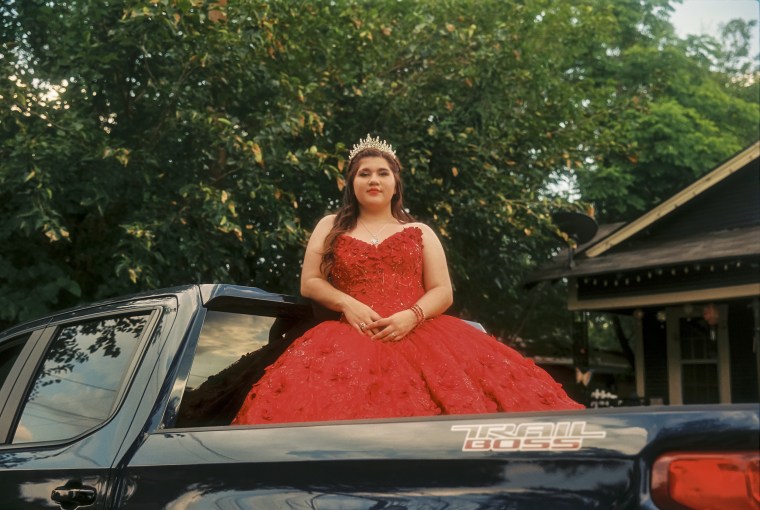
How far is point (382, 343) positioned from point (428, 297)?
1.17 ft

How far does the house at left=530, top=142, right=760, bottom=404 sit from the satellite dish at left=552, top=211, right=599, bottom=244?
0.49 meters

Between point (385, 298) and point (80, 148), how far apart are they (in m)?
6.05

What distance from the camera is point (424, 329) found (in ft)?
10.5

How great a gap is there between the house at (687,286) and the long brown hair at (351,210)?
32.3 ft

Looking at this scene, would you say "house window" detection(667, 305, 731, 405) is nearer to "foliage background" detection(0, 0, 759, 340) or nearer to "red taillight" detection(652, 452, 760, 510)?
"foliage background" detection(0, 0, 759, 340)

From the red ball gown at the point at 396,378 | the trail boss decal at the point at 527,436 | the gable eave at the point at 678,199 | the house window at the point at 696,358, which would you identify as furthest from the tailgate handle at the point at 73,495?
the gable eave at the point at 678,199

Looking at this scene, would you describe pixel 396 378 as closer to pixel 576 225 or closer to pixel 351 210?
pixel 351 210

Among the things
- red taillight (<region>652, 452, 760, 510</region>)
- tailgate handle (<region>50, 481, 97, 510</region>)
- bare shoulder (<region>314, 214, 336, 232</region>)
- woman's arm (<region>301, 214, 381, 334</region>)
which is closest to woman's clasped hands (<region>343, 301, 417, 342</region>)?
woman's arm (<region>301, 214, 381, 334</region>)

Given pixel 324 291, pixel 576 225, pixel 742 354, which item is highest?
pixel 324 291

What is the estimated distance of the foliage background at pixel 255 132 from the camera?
8523mm

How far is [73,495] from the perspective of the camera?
2529mm

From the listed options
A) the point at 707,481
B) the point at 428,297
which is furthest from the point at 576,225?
the point at 707,481

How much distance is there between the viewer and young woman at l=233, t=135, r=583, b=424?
9.03 ft

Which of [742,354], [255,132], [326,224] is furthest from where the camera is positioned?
[742,354]
